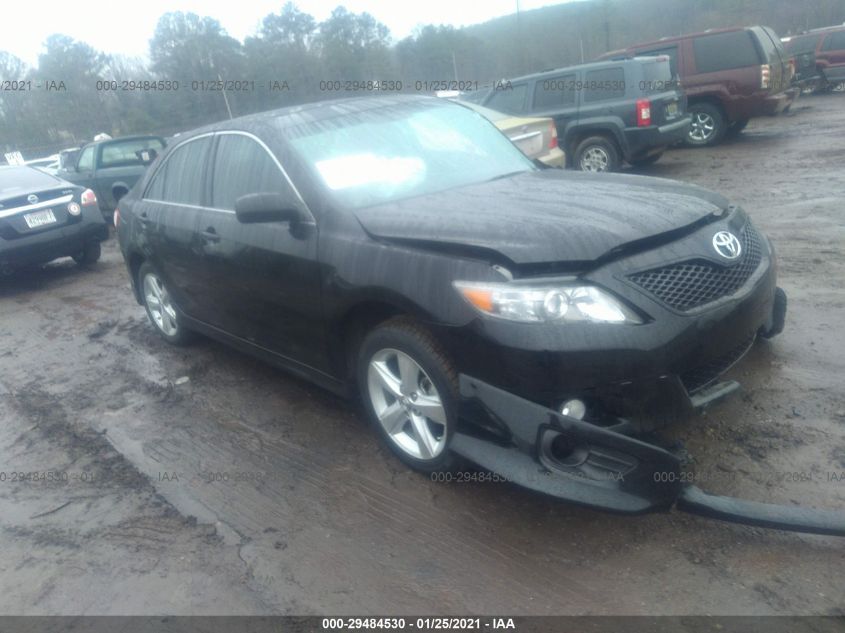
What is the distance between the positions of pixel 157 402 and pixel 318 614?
8.57ft

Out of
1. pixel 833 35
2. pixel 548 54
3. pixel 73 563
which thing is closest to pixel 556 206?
pixel 73 563

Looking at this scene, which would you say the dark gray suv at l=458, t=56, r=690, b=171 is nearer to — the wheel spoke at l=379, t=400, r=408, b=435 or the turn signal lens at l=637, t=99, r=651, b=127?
the turn signal lens at l=637, t=99, r=651, b=127

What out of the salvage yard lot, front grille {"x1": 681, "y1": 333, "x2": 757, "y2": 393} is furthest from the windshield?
front grille {"x1": 681, "y1": 333, "x2": 757, "y2": 393}

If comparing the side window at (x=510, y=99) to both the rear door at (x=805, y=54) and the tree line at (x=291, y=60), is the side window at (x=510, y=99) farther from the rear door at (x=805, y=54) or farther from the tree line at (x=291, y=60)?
the rear door at (x=805, y=54)

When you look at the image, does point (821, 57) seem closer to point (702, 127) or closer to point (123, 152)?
point (702, 127)

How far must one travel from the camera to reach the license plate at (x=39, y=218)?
8609 millimetres

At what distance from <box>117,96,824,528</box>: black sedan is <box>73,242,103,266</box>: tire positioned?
565 cm

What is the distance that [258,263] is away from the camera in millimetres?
4043

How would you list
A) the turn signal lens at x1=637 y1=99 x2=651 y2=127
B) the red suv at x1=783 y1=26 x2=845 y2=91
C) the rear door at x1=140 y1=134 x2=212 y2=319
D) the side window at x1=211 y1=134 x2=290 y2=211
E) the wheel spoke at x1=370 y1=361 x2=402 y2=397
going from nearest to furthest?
the wheel spoke at x1=370 y1=361 x2=402 y2=397 → the side window at x1=211 y1=134 x2=290 y2=211 → the rear door at x1=140 y1=134 x2=212 y2=319 → the turn signal lens at x1=637 y1=99 x2=651 y2=127 → the red suv at x1=783 y1=26 x2=845 y2=91

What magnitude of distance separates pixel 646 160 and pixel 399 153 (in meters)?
8.61

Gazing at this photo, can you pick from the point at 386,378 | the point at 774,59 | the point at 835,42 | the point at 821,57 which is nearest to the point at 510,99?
the point at 774,59

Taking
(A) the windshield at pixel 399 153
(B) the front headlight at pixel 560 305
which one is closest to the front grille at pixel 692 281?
(B) the front headlight at pixel 560 305

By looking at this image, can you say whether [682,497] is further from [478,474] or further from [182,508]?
[182,508]

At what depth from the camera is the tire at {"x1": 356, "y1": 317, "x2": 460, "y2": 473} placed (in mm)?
3102
